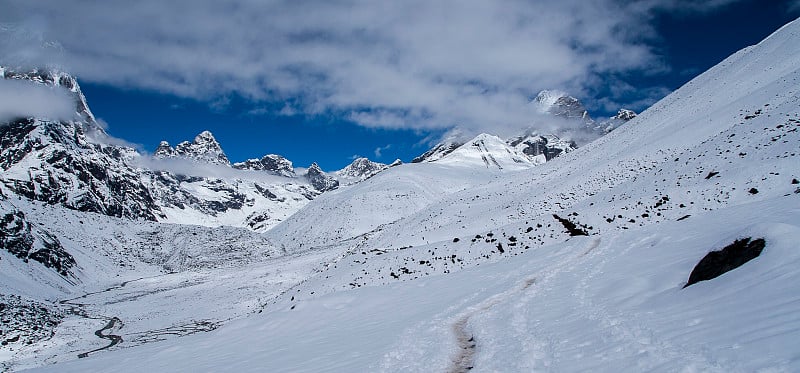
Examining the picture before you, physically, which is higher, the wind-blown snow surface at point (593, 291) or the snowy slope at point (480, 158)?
the snowy slope at point (480, 158)

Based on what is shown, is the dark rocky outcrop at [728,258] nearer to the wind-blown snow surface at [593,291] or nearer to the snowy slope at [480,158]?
the wind-blown snow surface at [593,291]

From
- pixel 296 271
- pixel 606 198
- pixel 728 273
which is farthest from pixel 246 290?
pixel 728 273

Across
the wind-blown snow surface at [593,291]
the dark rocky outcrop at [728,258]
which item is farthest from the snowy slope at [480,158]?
the dark rocky outcrop at [728,258]

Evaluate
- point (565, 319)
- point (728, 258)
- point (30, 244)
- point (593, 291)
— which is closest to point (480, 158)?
point (30, 244)

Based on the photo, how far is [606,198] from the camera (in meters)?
39.2

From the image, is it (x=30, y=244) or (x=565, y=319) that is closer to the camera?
(x=565, y=319)

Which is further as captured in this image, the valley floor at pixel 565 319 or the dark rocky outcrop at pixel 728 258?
the dark rocky outcrop at pixel 728 258

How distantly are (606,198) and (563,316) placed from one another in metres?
31.6

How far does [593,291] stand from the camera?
13.7m

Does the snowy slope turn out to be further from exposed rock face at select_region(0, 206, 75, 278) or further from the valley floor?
the valley floor

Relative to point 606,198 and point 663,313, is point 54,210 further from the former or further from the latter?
point 663,313

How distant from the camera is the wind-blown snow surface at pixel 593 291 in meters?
7.39

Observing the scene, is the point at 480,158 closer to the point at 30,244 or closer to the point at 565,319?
the point at 30,244

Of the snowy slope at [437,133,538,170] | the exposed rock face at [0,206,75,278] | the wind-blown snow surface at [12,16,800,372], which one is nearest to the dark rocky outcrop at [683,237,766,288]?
the wind-blown snow surface at [12,16,800,372]
